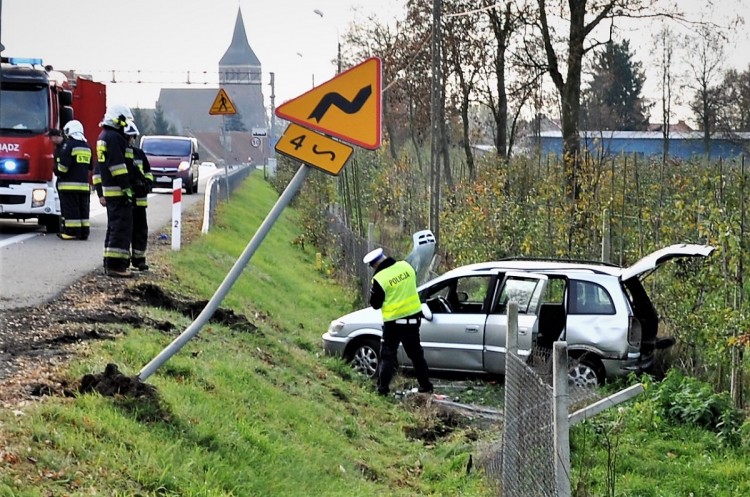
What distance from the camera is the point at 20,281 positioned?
11.7m

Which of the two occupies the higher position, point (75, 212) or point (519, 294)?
point (75, 212)

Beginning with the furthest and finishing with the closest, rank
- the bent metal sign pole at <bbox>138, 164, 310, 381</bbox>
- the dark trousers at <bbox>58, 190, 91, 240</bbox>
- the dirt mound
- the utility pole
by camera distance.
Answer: the utility pole
the dark trousers at <bbox>58, 190, 91, 240</bbox>
the dirt mound
the bent metal sign pole at <bbox>138, 164, 310, 381</bbox>

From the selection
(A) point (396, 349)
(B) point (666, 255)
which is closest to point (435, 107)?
(A) point (396, 349)

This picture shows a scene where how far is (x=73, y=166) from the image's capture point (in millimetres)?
15398

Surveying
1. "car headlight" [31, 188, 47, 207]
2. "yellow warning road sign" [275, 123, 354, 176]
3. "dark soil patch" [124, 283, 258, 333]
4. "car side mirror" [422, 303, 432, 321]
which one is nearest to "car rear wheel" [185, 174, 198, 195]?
"car headlight" [31, 188, 47, 207]

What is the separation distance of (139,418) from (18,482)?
1621 mm

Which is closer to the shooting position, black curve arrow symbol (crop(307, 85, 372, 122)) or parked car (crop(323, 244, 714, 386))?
black curve arrow symbol (crop(307, 85, 372, 122))

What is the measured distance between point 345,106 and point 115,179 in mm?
5679

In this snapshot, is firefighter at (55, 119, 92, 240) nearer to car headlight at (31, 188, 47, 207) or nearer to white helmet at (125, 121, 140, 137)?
car headlight at (31, 188, 47, 207)

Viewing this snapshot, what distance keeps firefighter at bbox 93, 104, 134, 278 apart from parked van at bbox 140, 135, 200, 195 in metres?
21.2

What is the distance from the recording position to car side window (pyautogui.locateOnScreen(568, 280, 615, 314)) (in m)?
12.3

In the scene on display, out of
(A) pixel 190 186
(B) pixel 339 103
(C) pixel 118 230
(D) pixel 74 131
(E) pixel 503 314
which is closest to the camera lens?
(B) pixel 339 103

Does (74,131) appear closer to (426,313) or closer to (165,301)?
(165,301)

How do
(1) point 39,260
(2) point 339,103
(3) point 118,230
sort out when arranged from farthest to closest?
(1) point 39,260 → (3) point 118,230 → (2) point 339,103
